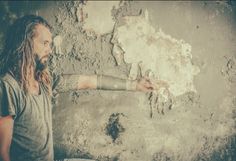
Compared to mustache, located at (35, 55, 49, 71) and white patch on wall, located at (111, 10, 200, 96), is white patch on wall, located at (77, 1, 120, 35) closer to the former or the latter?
white patch on wall, located at (111, 10, 200, 96)

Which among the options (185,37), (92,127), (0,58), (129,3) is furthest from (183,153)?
(0,58)

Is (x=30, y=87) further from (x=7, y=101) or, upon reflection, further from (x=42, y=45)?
(x=42, y=45)

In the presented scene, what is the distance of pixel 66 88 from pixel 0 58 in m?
0.57

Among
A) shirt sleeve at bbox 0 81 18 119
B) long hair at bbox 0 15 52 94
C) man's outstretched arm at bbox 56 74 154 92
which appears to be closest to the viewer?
shirt sleeve at bbox 0 81 18 119

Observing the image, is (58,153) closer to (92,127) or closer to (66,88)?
(92,127)

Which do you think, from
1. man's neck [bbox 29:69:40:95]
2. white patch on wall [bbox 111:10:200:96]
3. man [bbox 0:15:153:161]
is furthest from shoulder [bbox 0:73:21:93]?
white patch on wall [bbox 111:10:200:96]

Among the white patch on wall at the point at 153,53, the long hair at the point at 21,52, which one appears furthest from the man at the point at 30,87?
the white patch on wall at the point at 153,53

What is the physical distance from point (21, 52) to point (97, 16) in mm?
687

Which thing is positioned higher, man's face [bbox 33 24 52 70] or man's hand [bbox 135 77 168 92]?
man's face [bbox 33 24 52 70]

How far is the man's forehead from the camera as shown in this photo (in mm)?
2791

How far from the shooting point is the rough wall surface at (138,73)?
114 inches

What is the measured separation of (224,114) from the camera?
118 inches

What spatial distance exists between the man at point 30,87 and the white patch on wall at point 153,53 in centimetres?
16

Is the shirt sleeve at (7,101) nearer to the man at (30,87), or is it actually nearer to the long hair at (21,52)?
the man at (30,87)
